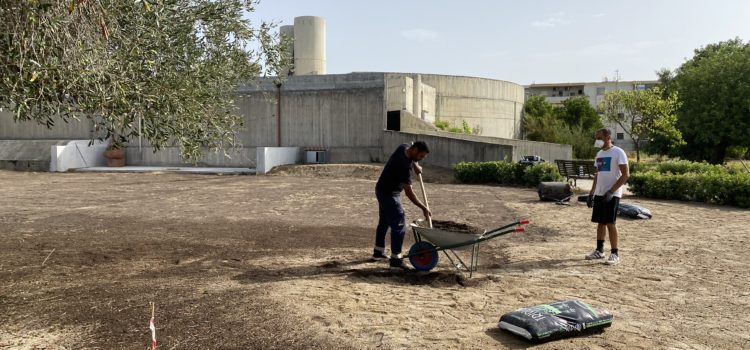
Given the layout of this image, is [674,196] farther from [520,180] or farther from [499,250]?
[499,250]

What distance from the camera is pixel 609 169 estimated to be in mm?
6910

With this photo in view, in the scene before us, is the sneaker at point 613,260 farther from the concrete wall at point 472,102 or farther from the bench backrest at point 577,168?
the concrete wall at point 472,102

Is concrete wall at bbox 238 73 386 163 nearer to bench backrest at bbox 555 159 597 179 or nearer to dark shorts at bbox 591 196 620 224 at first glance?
bench backrest at bbox 555 159 597 179

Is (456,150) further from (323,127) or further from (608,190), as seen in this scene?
(608,190)

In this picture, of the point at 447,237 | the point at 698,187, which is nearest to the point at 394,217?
A: the point at 447,237

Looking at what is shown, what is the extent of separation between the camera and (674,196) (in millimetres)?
14016

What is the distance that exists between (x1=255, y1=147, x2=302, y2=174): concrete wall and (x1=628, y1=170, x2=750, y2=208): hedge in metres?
16.8

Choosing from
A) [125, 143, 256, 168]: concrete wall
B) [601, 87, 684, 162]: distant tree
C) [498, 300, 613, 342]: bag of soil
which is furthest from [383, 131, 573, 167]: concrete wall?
[498, 300, 613, 342]: bag of soil

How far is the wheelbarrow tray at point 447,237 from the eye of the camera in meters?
5.58

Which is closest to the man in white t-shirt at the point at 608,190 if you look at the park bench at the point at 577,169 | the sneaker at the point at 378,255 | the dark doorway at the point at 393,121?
the sneaker at the point at 378,255

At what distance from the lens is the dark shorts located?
679cm

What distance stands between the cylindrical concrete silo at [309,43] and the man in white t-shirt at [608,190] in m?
29.8

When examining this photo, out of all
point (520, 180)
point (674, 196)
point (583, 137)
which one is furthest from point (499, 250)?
point (583, 137)

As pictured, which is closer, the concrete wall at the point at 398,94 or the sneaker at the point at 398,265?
the sneaker at the point at 398,265
